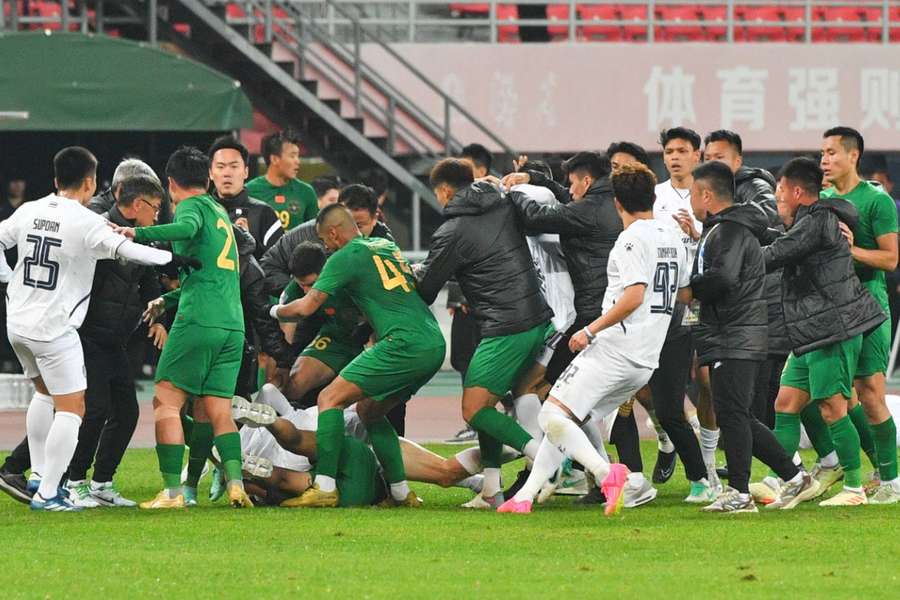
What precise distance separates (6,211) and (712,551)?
14024 millimetres

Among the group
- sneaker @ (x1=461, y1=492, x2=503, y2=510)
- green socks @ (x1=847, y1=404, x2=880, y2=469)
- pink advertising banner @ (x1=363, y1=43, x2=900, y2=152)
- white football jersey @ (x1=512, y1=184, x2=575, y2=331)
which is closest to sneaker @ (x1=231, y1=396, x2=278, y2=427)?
sneaker @ (x1=461, y1=492, x2=503, y2=510)

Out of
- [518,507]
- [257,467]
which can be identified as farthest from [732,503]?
[257,467]

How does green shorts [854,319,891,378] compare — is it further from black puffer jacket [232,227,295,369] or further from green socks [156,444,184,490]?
green socks [156,444,184,490]

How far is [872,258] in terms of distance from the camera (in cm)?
1105

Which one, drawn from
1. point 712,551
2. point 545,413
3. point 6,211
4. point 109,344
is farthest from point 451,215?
point 6,211

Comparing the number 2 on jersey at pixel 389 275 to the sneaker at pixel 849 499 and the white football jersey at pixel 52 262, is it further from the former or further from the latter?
the sneaker at pixel 849 499

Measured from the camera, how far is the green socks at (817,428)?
11.6 metres

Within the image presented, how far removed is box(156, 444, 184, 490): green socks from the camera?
1062 cm

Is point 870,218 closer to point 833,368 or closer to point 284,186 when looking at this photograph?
point 833,368

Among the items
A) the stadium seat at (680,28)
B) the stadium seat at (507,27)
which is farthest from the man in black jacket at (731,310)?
the stadium seat at (680,28)

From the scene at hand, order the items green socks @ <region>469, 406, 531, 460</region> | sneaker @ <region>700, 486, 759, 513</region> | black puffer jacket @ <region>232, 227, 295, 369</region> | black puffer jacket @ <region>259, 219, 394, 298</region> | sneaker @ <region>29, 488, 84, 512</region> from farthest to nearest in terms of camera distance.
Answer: black puffer jacket @ <region>259, 219, 394, 298</region> < black puffer jacket @ <region>232, 227, 295, 369</region> < green socks @ <region>469, 406, 531, 460</region> < sneaker @ <region>29, 488, 84, 512</region> < sneaker @ <region>700, 486, 759, 513</region>

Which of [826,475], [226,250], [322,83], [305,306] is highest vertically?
[322,83]

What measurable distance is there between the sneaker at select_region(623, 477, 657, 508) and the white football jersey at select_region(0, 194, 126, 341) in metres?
3.34

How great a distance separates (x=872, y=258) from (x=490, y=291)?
2311mm
